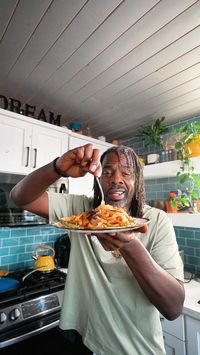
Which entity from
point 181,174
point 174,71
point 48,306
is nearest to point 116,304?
point 48,306

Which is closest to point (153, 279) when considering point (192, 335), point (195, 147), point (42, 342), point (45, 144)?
point (192, 335)

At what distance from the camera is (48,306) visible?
1317 mm

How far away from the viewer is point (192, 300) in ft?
4.39

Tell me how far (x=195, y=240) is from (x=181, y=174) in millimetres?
639

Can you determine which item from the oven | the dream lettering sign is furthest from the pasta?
the dream lettering sign

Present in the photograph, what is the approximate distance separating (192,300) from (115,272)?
2.80 ft

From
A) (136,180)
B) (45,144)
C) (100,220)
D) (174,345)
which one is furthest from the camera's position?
(45,144)

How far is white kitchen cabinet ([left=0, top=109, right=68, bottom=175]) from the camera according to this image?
5.00ft

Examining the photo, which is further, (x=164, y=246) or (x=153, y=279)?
(x=164, y=246)

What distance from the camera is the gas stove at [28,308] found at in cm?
114

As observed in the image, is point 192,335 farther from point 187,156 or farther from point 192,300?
point 187,156

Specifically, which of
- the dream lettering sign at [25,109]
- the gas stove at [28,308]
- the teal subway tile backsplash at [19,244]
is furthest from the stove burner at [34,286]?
the dream lettering sign at [25,109]

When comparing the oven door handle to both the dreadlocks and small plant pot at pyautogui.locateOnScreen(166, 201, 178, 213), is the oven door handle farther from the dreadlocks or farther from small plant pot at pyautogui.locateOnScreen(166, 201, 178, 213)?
small plant pot at pyautogui.locateOnScreen(166, 201, 178, 213)

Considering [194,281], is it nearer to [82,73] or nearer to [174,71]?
[174,71]
